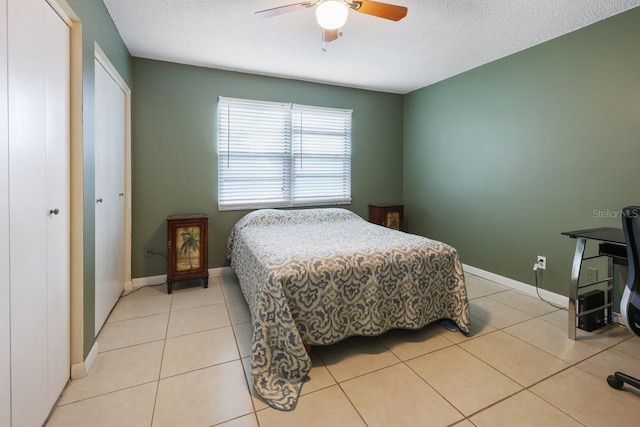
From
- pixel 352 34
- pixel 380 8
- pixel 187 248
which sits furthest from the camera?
pixel 187 248

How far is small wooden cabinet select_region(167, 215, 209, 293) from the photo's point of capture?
3.01 meters

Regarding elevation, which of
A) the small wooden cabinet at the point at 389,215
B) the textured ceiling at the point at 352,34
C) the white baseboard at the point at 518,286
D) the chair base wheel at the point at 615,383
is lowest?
the chair base wheel at the point at 615,383

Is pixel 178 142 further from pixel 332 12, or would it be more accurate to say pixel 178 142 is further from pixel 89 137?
pixel 332 12

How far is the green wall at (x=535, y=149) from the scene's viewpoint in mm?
2373

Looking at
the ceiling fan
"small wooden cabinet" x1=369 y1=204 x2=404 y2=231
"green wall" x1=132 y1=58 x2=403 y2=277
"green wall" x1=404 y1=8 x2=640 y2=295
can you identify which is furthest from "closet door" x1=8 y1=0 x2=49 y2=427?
"green wall" x1=404 y1=8 x2=640 y2=295

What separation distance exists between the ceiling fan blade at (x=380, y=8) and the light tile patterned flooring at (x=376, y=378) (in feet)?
7.12

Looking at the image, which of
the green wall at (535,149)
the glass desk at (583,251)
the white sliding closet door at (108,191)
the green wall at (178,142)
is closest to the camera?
the glass desk at (583,251)

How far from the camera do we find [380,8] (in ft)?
6.15

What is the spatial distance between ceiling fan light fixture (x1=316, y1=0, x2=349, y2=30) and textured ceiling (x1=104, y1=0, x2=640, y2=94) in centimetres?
57

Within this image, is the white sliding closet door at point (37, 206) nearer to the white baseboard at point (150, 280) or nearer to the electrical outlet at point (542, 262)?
the white baseboard at point (150, 280)

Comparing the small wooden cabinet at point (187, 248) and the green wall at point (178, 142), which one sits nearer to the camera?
the small wooden cabinet at point (187, 248)

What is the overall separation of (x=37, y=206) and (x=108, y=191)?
122cm

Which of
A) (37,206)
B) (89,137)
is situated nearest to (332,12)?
(89,137)

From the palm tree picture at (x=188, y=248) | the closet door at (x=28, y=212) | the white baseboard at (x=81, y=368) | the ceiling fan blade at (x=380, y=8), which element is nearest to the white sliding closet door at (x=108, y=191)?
the white baseboard at (x=81, y=368)
